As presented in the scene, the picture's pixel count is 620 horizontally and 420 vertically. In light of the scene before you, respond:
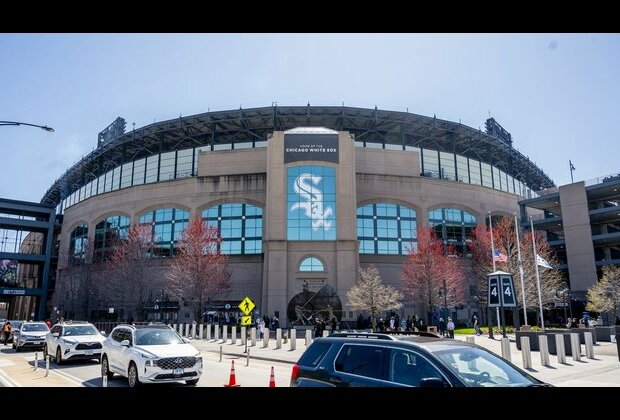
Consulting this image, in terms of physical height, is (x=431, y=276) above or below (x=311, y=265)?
below

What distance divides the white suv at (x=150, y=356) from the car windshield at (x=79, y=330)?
22.7 ft

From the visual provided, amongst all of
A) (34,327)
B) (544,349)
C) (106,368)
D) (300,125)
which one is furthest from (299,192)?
(106,368)

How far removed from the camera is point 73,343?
1936 cm

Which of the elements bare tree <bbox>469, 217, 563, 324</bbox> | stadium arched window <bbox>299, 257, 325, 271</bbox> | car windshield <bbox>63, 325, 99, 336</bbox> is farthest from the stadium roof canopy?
car windshield <bbox>63, 325, 99, 336</bbox>

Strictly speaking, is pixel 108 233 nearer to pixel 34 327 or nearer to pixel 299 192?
pixel 299 192

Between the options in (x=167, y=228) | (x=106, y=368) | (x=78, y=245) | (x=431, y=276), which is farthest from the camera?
(x=78, y=245)

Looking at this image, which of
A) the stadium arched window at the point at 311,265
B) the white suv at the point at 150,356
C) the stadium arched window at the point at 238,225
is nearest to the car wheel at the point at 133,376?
the white suv at the point at 150,356

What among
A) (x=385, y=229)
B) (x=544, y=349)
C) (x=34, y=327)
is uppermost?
(x=385, y=229)

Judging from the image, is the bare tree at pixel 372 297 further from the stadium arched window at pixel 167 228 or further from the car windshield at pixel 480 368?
the car windshield at pixel 480 368

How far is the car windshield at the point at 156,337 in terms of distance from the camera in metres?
13.9

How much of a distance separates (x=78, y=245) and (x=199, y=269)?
31656mm

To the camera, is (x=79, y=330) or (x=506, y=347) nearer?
(x=506, y=347)
